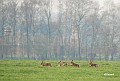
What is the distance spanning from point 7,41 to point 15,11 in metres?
6.46

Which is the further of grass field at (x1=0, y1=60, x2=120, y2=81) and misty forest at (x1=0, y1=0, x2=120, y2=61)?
misty forest at (x1=0, y1=0, x2=120, y2=61)

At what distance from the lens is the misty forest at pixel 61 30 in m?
81.6

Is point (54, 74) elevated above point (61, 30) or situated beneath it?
situated beneath

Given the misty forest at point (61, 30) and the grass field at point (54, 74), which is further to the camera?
the misty forest at point (61, 30)

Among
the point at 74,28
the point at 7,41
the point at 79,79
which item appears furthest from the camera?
the point at 74,28

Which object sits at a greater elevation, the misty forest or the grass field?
the misty forest

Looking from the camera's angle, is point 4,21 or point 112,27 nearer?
point 4,21

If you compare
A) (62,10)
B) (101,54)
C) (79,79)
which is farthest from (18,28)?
(79,79)

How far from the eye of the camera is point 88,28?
91.6m

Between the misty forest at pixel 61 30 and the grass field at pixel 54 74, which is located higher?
the misty forest at pixel 61 30

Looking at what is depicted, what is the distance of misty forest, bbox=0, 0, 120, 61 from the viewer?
3214 inches

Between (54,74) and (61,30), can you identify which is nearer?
(54,74)

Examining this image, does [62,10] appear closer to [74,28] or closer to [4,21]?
[74,28]

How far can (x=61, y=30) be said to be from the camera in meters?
89.8
